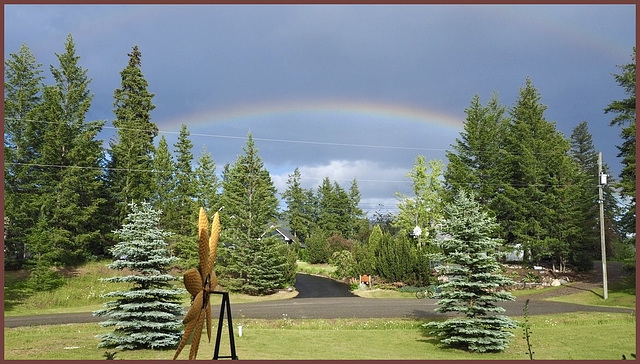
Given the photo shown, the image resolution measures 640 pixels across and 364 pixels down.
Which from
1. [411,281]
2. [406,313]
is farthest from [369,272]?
[406,313]

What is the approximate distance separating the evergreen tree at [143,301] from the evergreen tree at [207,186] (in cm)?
2068

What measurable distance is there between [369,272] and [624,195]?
16.3 metres

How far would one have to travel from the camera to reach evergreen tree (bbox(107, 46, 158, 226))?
110 ft

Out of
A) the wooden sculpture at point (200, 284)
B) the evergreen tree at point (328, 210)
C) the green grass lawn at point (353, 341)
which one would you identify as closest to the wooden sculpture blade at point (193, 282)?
the wooden sculpture at point (200, 284)

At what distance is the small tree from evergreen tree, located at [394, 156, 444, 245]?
85.6ft

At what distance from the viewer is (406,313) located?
1886cm

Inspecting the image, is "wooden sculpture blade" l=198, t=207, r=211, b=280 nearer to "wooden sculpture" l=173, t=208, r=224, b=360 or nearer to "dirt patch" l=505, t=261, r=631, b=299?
"wooden sculpture" l=173, t=208, r=224, b=360

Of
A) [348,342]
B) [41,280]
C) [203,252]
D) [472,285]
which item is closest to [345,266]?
[41,280]

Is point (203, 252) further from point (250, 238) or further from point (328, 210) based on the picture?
point (328, 210)

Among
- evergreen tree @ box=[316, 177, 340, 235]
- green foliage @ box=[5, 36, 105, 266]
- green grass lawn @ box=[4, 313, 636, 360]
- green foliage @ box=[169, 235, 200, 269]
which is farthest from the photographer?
evergreen tree @ box=[316, 177, 340, 235]

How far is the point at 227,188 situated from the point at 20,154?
1347 cm

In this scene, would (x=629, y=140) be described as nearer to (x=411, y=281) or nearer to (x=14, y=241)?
(x=411, y=281)

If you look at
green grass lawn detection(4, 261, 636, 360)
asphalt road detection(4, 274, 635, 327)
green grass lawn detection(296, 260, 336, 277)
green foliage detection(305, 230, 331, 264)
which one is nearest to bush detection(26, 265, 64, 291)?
green grass lawn detection(4, 261, 636, 360)

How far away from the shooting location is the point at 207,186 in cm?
3419
